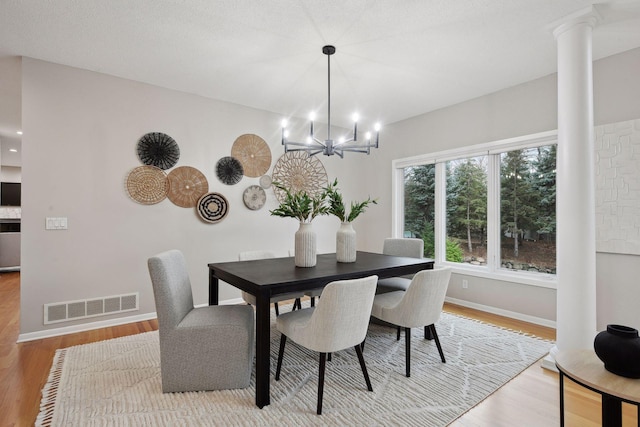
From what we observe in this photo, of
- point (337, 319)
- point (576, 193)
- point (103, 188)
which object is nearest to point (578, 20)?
point (576, 193)

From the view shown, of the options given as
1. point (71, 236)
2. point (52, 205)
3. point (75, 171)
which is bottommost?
point (71, 236)

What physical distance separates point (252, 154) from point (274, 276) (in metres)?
2.47

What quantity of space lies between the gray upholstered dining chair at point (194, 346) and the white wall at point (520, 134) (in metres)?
2.56

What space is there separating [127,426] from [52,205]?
2.32 m

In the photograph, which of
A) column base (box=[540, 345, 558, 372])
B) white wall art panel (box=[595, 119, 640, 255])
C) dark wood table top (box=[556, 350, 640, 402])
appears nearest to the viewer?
dark wood table top (box=[556, 350, 640, 402])

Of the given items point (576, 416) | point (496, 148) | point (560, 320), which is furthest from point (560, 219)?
point (496, 148)

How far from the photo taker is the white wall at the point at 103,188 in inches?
115

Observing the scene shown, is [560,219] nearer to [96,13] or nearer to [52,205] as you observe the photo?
[96,13]

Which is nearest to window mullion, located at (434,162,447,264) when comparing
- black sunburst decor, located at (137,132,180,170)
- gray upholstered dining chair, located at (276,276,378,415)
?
gray upholstered dining chair, located at (276,276,378,415)

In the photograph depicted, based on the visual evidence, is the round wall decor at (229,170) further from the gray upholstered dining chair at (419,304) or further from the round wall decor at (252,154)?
the gray upholstered dining chair at (419,304)

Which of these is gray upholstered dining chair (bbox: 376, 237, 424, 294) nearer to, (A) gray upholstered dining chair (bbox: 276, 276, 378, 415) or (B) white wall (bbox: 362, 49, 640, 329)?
(B) white wall (bbox: 362, 49, 640, 329)

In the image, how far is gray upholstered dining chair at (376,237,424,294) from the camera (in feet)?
10.3

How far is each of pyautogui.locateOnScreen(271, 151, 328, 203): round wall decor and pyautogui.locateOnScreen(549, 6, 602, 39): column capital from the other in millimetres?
2846

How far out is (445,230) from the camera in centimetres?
438
